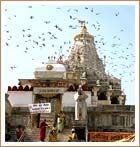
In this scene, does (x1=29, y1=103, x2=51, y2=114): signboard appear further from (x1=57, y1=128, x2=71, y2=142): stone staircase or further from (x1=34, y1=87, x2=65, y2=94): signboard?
(x1=34, y1=87, x2=65, y2=94): signboard

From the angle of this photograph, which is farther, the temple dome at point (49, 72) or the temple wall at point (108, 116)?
the temple dome at point (49, 72)

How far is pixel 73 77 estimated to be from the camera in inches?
1433

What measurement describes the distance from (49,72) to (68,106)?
11.8 ft

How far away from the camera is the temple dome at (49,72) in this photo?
28.0m

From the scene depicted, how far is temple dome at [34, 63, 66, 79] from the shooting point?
28.0 meters

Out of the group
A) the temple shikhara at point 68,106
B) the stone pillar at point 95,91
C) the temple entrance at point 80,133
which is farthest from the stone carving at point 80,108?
the stone pillar at point 95,91

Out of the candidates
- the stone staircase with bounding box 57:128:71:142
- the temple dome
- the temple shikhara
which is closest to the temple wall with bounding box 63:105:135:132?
the temple shikhara

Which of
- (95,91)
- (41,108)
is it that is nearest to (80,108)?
(41,108)

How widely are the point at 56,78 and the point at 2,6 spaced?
1459 cm

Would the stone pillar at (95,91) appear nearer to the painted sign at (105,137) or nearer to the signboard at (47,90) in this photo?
the signboard at (47,90)

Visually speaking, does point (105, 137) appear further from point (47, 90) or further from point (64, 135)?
point (47, 90)

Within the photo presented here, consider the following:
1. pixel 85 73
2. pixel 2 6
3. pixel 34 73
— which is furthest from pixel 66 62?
→ pixel 2 6

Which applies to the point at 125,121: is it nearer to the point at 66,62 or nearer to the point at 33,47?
the point at 33,47

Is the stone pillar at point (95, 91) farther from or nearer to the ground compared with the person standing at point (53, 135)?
farther from the ground
